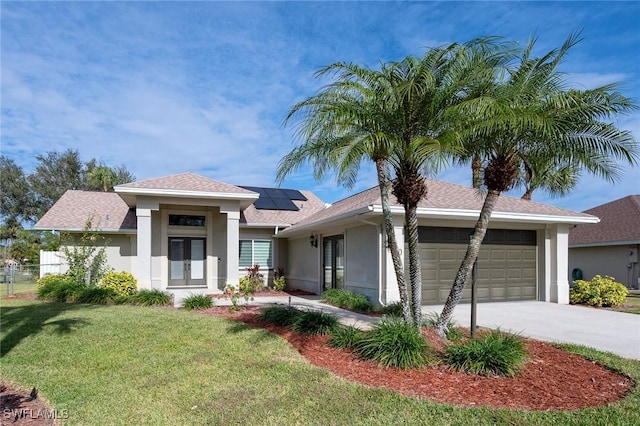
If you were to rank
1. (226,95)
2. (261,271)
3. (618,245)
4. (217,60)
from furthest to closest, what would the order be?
(618,245), (261,271), (226,95), (217,60)

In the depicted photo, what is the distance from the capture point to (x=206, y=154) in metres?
20.6

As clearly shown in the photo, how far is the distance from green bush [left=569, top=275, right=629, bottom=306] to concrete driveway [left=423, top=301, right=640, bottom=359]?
914 mm

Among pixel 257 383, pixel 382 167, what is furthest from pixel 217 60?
pixel 257 383

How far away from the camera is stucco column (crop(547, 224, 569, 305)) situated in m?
14.3

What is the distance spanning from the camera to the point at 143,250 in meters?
14.8

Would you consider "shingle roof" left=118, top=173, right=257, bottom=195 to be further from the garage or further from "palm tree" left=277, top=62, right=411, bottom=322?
"palm tree" left=277, top=62, right=411, bottom=322

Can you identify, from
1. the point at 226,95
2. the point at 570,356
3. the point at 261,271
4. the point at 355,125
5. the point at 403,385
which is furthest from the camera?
the point at 261,271

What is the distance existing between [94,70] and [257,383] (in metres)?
10.7

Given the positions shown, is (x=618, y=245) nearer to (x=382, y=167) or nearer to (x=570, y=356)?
(x=570, y=356)

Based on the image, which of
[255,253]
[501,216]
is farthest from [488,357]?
[255,253]

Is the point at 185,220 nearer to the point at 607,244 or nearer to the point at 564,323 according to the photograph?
the point at 564,323

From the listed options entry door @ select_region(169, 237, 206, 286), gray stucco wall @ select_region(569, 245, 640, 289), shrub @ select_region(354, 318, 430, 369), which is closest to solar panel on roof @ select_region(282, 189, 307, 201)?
entry door @ select_region(169, 237, 206, 286)

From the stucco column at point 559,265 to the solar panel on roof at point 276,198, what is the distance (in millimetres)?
11499

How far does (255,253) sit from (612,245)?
17.8 m
